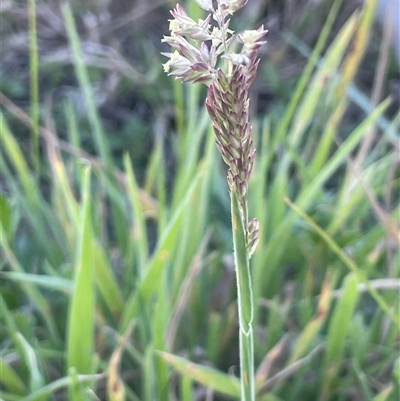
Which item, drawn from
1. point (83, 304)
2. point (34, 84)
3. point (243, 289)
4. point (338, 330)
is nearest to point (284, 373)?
point (338, 330)

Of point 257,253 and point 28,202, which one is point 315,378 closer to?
point 257,253

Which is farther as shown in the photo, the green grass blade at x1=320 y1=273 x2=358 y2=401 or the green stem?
the green grass blade at x1=320 y1=273 x2=358 y2=401

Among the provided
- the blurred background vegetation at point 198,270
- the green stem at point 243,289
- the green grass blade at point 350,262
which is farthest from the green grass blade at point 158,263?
the green stem at point 243,289

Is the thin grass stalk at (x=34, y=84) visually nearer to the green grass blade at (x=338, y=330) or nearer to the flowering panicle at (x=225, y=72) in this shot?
the green grass blade at (x=338, y=330)

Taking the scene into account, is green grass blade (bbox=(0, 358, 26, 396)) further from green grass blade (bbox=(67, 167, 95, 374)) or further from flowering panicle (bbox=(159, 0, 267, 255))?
flowering panicle (bbox=(159, 0, 267, 255))

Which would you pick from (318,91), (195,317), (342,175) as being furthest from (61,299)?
(342,175)

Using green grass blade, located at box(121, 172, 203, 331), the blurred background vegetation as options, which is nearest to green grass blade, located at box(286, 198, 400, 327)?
the blurred background vegetation
